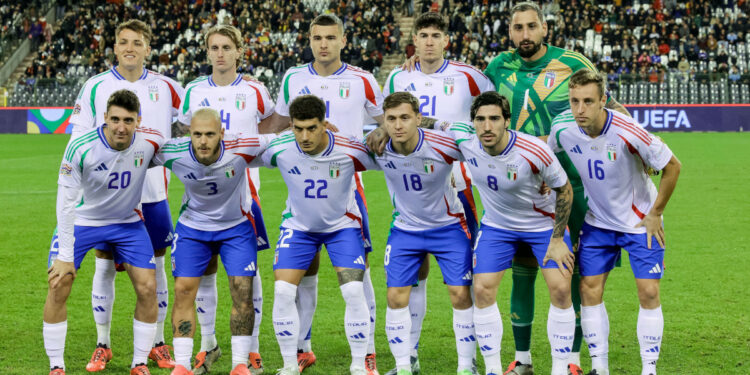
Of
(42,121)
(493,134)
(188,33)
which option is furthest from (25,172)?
(188,33)

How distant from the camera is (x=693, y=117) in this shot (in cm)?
2870

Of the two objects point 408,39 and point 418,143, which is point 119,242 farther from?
point 408,39

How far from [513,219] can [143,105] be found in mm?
3153

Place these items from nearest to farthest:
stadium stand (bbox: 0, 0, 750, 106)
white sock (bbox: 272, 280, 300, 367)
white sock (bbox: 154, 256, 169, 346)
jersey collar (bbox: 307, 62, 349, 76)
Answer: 1. white sock (bbox: 272, 280, 300, 367)
2. white sock (bbox: 154, 256, 169, 346)
3. jersey collar (bbox: 307, 62, 349, 76)
4. stadium stand (bbox: 0, 0, 750, 106)

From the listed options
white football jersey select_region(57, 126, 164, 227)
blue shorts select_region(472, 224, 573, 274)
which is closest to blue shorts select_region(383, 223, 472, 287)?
blue shorts select_region(472, 224, 573, 274)

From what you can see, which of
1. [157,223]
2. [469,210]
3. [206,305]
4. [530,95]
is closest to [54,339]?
[206,305]

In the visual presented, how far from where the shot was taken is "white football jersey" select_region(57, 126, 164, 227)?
19.6 ft

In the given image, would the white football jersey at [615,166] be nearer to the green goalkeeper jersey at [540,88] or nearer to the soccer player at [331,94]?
the green goalkeeper jersey at [540,88]

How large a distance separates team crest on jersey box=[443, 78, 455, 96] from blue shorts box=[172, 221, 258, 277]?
1.97m

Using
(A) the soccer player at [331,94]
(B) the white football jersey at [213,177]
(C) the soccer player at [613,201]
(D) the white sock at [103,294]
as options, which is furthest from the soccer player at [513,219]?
(D) the white sock at [103,294]

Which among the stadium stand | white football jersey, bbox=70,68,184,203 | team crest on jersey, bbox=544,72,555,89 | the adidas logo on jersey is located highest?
the stadium stand

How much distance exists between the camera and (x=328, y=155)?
608 cm

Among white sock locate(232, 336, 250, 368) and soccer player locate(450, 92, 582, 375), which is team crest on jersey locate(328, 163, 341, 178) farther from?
white sock locate(232, 336, 250, 368)

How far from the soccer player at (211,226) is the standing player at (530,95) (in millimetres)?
1983
